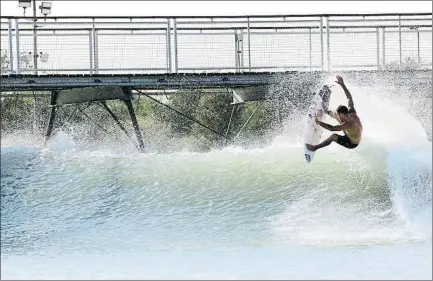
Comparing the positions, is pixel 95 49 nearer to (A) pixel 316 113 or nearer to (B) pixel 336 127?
(A) pixel 316 113

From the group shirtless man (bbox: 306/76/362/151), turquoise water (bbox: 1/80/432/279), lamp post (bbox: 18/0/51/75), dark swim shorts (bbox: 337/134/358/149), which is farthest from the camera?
lamp post (bbox: 18/0/51/75)

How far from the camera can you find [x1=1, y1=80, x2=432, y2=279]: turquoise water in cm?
1252

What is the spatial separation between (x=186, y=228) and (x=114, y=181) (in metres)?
3.42

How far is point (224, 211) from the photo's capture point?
17016mm

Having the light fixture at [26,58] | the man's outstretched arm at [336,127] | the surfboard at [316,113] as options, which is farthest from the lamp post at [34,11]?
the man's outstretched arm at [336,127]

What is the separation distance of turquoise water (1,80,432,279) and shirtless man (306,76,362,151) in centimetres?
81

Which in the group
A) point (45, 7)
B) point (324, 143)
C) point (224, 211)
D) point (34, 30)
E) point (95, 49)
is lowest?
point (224, 211)

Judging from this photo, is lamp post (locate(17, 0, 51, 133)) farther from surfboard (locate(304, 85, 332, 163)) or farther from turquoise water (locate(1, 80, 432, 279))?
surfboard (locate(304, 85, 332, 163))

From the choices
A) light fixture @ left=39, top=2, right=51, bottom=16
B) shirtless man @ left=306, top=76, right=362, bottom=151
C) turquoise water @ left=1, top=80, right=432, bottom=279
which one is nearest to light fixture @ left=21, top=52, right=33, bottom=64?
turquoise water @ left=1, top=80, right=432, bottom=279

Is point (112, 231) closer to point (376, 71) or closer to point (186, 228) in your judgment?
point (186, 228)

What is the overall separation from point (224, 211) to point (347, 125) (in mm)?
2449

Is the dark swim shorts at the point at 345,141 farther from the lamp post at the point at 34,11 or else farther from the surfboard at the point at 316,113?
the lamp post at the point at 34,11

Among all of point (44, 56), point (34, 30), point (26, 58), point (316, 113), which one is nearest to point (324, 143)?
point (316, 113)

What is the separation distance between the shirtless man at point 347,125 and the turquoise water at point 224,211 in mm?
812
